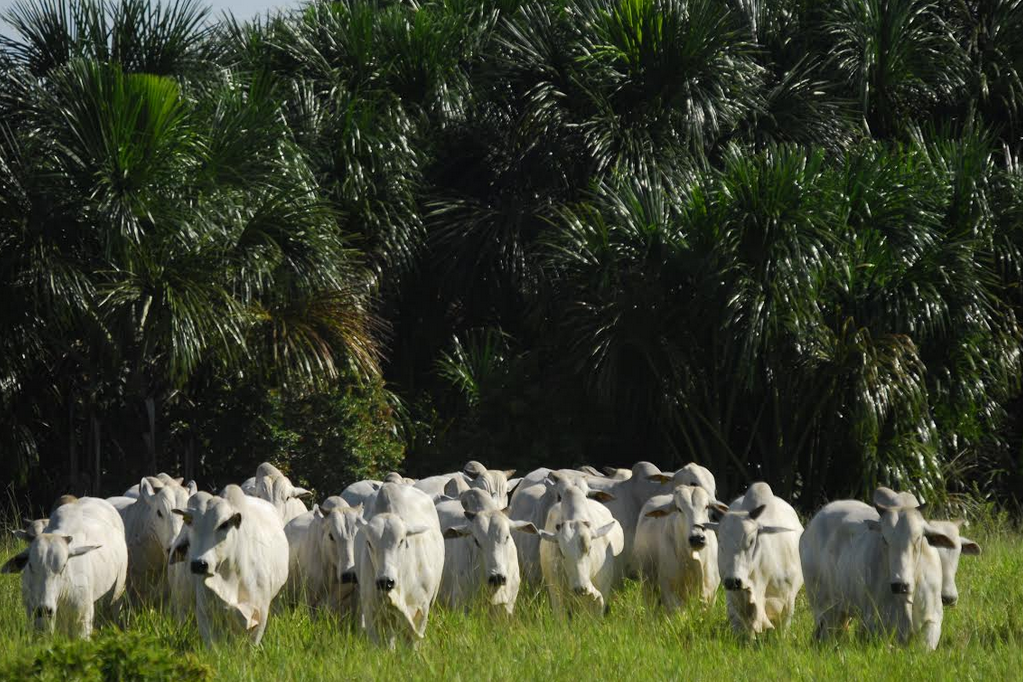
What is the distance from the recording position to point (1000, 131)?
18.5 m

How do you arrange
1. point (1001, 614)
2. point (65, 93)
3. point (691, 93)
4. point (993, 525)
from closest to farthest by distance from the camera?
point (1001, 614) → point (65, 93) → point (993, 525) → point (691, 93)

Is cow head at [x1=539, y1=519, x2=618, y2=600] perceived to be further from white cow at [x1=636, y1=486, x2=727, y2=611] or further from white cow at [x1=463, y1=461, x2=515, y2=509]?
white cow at [x1=463, y1=461, x2=515, y2=509]

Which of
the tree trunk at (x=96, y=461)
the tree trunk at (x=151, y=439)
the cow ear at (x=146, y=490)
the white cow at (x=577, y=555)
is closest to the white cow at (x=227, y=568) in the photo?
the cow ear at (x=146, y=490)

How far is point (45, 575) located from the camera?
9.26 m

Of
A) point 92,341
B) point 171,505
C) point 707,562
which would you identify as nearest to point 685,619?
point 707,562

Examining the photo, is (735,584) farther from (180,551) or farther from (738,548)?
(180,551)

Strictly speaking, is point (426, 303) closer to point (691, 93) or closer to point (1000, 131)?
point (691, 93)

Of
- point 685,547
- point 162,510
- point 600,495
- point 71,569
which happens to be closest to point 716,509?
point 685,547

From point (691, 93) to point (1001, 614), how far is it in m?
7.88

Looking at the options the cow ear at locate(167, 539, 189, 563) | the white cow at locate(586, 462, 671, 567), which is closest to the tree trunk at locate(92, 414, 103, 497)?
the white cow at locate(586, 462, 671, 567)

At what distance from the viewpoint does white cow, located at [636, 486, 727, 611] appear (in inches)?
407

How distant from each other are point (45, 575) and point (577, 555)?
3313mm

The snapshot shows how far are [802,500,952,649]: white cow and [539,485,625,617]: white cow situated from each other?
164 centimetres

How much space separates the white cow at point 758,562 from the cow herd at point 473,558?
0.04 ft
